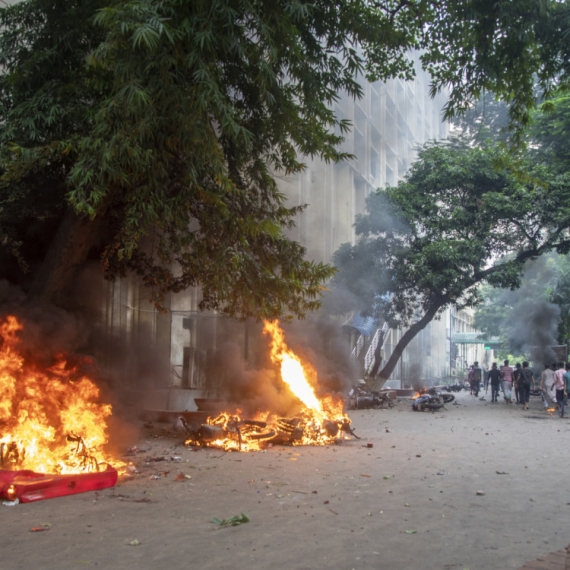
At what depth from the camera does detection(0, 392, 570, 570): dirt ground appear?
160 inches

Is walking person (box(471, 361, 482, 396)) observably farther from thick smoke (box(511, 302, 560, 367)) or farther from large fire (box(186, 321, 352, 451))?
large fire (box(186, 321, 352, 451))

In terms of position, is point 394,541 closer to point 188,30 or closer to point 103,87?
point 188,30

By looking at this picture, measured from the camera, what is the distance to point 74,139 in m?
6.78

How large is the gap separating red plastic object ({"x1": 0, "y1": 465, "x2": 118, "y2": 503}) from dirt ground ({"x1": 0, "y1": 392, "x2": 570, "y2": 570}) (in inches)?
5.1

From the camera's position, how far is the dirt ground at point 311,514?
4.05m

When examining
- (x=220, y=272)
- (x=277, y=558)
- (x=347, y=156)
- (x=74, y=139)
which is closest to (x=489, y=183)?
(x=347, y=156)

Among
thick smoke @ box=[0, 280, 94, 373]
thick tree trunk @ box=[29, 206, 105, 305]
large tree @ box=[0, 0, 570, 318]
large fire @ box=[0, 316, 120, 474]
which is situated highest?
large tree @ box=[0, 0, 570, 318]

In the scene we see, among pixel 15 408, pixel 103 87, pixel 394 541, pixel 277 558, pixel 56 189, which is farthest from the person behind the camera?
pixel 56 189

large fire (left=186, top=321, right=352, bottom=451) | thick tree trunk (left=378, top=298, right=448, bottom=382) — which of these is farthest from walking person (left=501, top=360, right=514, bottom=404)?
large fire (left=186, top=321, right=352, bottom=451)

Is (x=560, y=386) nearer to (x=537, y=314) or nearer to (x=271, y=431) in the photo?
(x=271, y=431)

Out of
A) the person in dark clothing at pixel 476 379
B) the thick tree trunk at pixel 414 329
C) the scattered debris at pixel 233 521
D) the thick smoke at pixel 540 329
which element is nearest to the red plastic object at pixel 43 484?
the scattered debris at pixel 233 521

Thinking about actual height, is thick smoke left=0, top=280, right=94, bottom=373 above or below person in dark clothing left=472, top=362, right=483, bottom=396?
above

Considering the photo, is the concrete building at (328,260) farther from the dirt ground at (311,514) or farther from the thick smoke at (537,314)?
the thick smoke at (537,314)

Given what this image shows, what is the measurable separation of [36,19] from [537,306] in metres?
30.3
